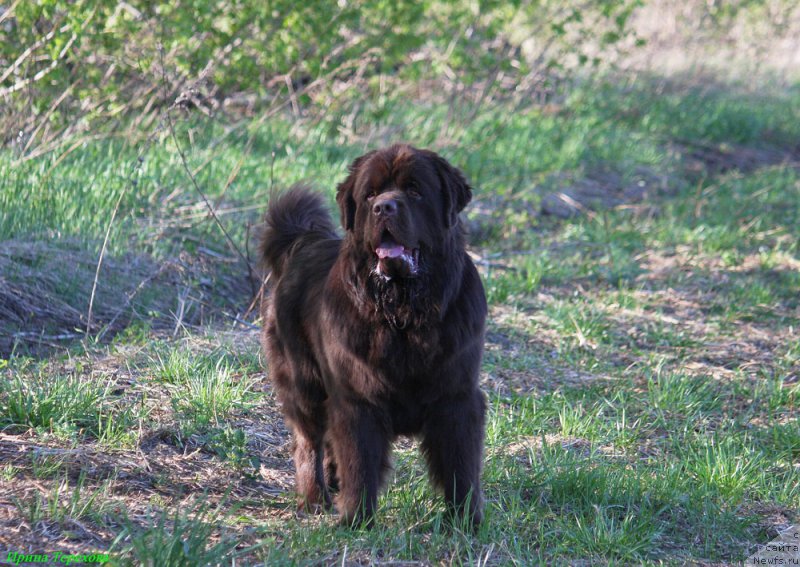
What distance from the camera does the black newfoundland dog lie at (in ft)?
11.7

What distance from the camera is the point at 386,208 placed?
340 cm

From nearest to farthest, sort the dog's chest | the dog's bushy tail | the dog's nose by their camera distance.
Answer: the dog's nose < the dog's chest < the dog's bushy tail

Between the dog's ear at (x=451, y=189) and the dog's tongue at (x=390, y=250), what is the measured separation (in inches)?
9.5

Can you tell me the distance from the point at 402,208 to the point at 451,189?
0.32m

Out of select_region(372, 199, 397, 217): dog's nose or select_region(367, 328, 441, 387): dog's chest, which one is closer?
select_region(372, 199, 397, 217): dog's nose

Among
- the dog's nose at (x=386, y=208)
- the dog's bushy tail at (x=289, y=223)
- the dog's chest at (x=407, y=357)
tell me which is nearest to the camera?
the dog's nose at (x=386, y=208)

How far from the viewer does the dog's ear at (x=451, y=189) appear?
3646 mm

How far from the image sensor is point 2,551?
9.86ft

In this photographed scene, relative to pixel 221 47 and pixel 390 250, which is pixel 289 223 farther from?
pixel 221 47

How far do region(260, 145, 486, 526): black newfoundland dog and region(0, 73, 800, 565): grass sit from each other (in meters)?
0.24

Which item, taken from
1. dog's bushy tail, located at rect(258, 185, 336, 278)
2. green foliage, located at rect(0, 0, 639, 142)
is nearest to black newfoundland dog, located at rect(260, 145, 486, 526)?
dog's bushy tail, located at rect(258, 185, 336, 278)

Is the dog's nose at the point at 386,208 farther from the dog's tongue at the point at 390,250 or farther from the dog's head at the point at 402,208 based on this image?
the dog's tongue at the point at 390,250

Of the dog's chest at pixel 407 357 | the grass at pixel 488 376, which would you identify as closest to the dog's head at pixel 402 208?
the dog's chest at pixel 407 357

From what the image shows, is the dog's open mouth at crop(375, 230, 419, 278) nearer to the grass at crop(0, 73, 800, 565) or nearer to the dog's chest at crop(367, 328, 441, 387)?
the dog's chest at crop(367, 328, 441, 387)
